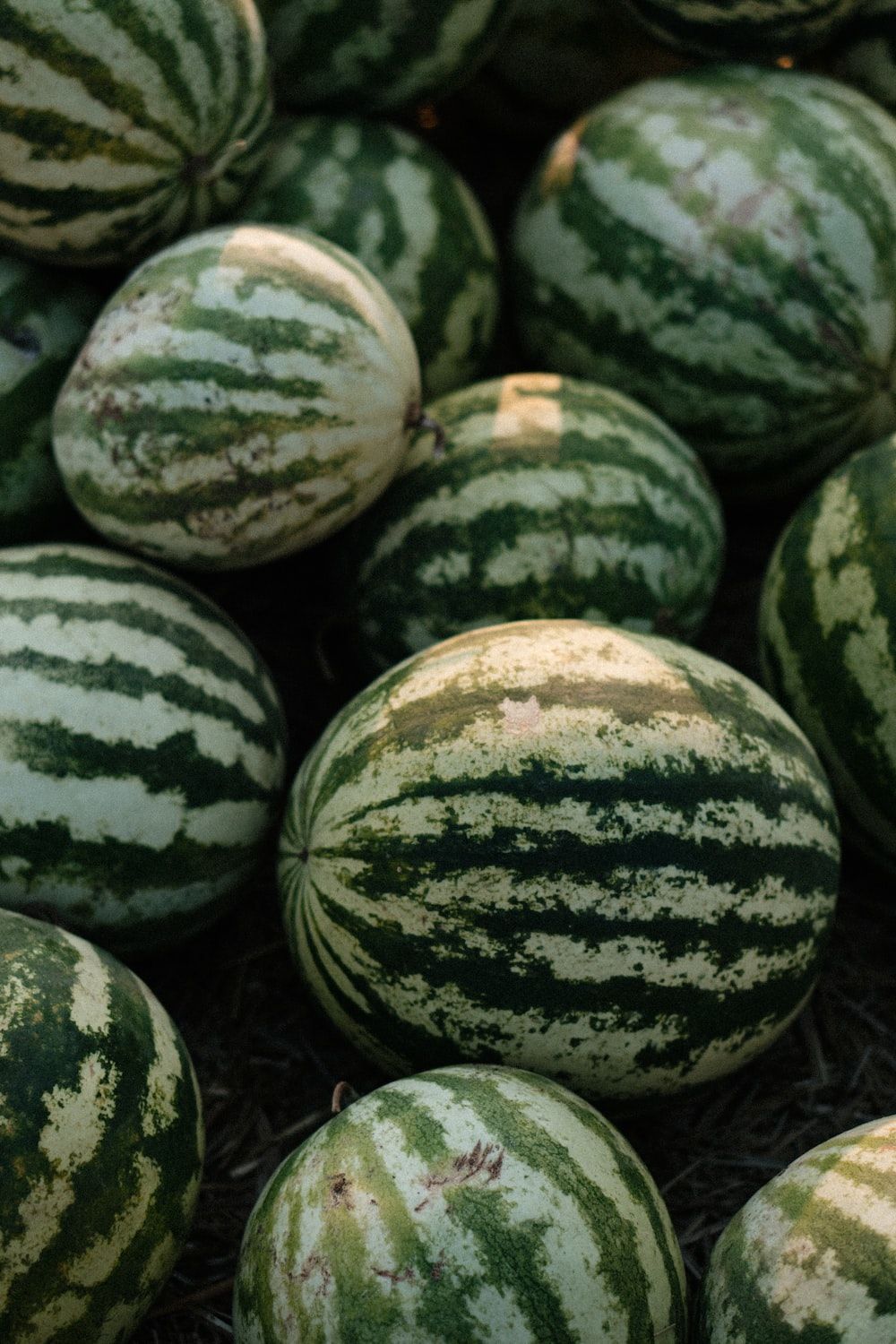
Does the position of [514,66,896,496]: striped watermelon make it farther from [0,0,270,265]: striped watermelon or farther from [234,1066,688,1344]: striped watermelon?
[234,1066,688,1344]: striped watermelon

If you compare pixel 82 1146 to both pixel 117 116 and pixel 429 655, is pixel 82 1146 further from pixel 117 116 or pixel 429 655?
pixel 117 116

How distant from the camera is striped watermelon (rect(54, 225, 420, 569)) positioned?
1.85m

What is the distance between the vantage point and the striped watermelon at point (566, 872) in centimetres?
163

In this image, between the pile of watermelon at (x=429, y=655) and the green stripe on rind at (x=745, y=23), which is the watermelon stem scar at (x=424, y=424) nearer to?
the pile of watermelon at (x=429, y=655)

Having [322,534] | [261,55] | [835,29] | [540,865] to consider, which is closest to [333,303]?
[322,534]

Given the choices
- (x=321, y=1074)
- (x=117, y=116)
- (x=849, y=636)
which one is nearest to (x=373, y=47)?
(x=117, y=116)

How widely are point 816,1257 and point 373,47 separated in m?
2.23

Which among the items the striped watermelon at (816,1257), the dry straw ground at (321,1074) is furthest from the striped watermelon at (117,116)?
the striped watermelon at (816,1257)

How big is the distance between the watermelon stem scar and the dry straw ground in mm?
362

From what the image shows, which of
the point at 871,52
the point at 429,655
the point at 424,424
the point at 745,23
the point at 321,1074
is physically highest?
the point at 745,23

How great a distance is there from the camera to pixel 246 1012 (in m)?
2.22

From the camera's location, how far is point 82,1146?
1.49 meters

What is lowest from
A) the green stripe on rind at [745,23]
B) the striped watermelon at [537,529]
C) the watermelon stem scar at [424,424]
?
the striped watermelon at [537,529]

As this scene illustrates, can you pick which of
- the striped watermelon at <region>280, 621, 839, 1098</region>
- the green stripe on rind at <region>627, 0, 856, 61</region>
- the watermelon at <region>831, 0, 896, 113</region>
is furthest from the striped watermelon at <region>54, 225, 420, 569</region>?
the watermelon at <region>831, 0, 896, 113</region>
